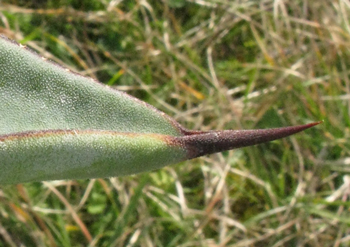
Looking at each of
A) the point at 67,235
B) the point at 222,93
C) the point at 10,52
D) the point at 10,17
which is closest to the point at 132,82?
the point at 222,93

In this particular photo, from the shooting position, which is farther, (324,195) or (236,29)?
(236,29)

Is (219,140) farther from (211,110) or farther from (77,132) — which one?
(211,110)

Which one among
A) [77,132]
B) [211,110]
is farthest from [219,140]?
[211,110]

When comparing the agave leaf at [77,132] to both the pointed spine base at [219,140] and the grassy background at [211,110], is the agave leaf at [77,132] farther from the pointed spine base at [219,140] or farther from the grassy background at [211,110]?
the grassy background at [211,110]

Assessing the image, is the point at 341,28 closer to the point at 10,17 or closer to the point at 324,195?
the point at 324,195

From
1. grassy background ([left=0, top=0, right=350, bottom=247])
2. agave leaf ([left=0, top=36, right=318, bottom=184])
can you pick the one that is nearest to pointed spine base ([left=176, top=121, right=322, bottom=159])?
agave leaf ([left=0, top=36, right=318, bottom=184])
